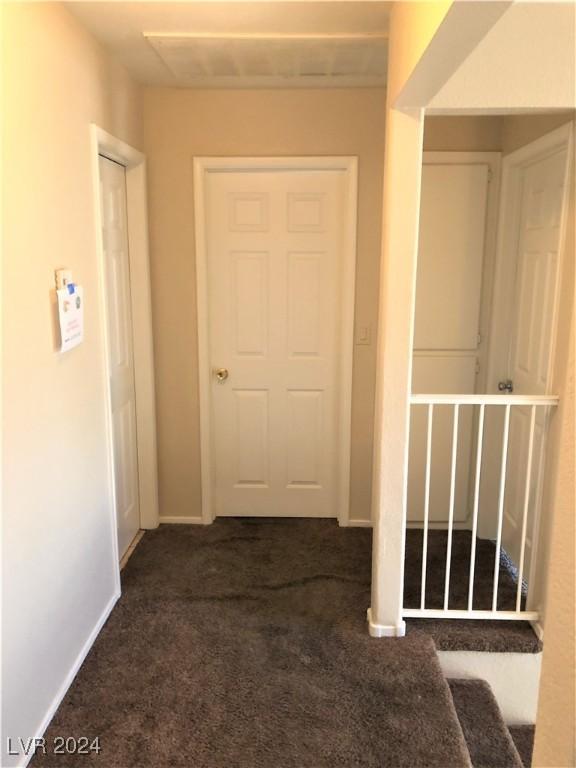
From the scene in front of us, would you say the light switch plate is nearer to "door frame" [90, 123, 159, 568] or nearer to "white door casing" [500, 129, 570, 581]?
"white door casing" [500, 129, 570, 581]

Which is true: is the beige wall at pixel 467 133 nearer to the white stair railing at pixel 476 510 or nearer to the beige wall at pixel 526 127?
the beige wall at pixel 526 127

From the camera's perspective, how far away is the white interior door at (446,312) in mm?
3033

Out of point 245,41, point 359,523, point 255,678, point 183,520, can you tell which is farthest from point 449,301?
point 255,678

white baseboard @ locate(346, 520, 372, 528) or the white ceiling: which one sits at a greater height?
the white ceiling

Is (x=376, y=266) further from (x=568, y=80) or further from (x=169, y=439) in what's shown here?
(x=169, y=439)

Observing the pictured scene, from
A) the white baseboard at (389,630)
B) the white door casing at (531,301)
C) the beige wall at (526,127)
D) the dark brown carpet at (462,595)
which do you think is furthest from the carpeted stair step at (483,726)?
the beige wall at (526,127)

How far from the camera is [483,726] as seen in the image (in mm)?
2178

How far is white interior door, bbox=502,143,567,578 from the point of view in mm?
2551

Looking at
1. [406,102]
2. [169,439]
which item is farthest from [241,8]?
[169,439]

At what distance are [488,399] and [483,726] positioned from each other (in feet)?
3.88

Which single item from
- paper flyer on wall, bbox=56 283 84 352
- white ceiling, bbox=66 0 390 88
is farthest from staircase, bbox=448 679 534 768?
white ceiling, bbox=66 0 390 88

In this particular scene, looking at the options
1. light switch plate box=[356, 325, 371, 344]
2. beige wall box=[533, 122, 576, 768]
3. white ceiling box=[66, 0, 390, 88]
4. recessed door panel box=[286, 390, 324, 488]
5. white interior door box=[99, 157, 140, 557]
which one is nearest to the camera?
beige wall box=[533, 122, 576, 768]

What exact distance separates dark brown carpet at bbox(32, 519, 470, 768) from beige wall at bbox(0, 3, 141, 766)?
0.67 ft

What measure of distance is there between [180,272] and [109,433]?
1.05 meters
